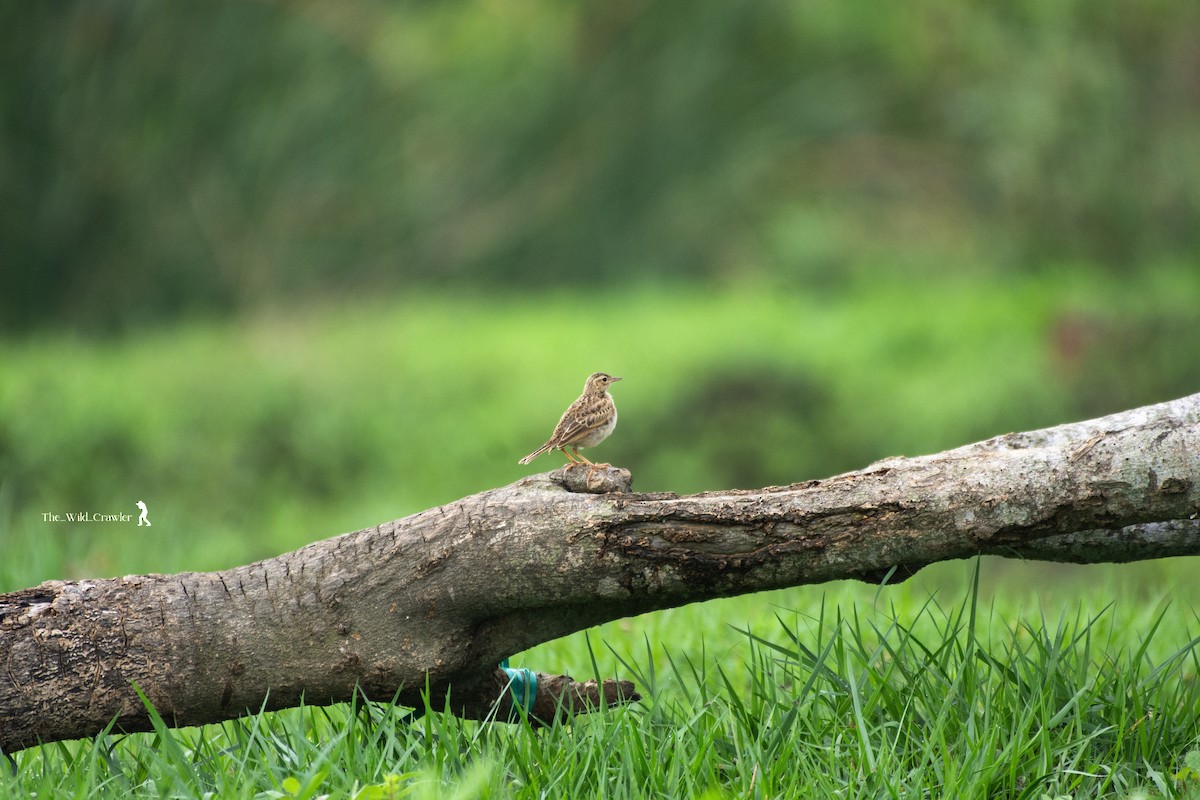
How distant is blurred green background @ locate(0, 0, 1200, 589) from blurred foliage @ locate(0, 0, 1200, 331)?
0.03 m

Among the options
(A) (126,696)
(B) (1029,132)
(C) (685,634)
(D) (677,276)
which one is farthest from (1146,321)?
(A) (126,696)

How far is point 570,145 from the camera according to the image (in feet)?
39.4

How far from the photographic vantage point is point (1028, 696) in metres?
3.45

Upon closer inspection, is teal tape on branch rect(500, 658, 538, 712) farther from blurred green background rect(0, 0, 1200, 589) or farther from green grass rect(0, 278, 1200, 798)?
blurred green background rect(0, 0, 1200, 589)

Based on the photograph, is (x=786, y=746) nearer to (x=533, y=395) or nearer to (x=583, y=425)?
(x=583, y=425)

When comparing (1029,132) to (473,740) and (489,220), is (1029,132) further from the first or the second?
(473,740)

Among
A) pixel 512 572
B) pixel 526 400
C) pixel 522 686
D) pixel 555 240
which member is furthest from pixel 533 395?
pixel 512 572

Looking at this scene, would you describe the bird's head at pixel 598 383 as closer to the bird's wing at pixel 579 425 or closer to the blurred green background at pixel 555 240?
the bird's wing at pixel 579 425

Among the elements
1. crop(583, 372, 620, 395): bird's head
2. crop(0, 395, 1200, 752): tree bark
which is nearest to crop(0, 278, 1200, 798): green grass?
crop(583, 372, 620, 395): bird's head

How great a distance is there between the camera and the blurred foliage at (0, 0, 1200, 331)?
10.6 metres

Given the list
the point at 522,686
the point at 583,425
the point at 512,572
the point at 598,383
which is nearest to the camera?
the point at 512,572

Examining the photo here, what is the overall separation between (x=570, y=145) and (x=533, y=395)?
3.29 meters

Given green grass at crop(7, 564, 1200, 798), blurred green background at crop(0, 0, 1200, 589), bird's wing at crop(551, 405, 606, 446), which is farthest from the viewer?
blurred green background at crop(0, 0, 1200, 589)

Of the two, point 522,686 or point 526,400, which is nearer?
point 522,686
